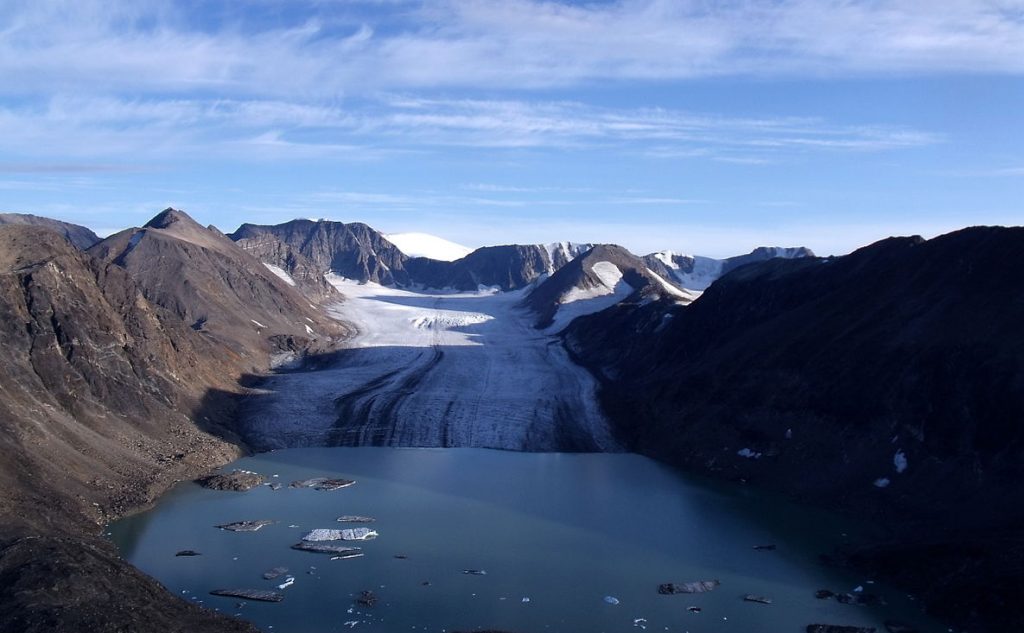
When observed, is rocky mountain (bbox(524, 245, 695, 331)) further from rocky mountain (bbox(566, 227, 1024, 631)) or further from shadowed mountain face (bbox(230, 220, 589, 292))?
rocky mountain (bbox(566, 227, 1024, 631))

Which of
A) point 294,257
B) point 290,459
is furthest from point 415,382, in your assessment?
point 294,257

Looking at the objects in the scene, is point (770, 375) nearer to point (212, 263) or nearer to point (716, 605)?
point (716, 605)

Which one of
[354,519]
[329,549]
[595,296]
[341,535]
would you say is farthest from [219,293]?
[329,549]

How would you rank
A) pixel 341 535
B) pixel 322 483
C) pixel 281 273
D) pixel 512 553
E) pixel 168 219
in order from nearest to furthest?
pixel 512 553, pixel 341 535, pixel 322 483, pixel 168 219, pixel 281 273

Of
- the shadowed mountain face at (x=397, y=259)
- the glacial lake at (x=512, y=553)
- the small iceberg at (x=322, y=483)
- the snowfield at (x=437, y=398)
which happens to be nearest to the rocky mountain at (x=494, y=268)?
the shadowed mountain face at (x=397, y=259)

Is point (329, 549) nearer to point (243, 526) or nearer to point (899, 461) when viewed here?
point (243, 526)

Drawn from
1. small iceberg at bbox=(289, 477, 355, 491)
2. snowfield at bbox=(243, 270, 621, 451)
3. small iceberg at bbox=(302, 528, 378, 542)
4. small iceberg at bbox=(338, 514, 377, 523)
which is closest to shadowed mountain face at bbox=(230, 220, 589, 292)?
snowfield at bbox=(243, 270, 621, 451)

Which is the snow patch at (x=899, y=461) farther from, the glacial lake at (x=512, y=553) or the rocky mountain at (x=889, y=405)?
the glacial lake at (x=512, y=553)
